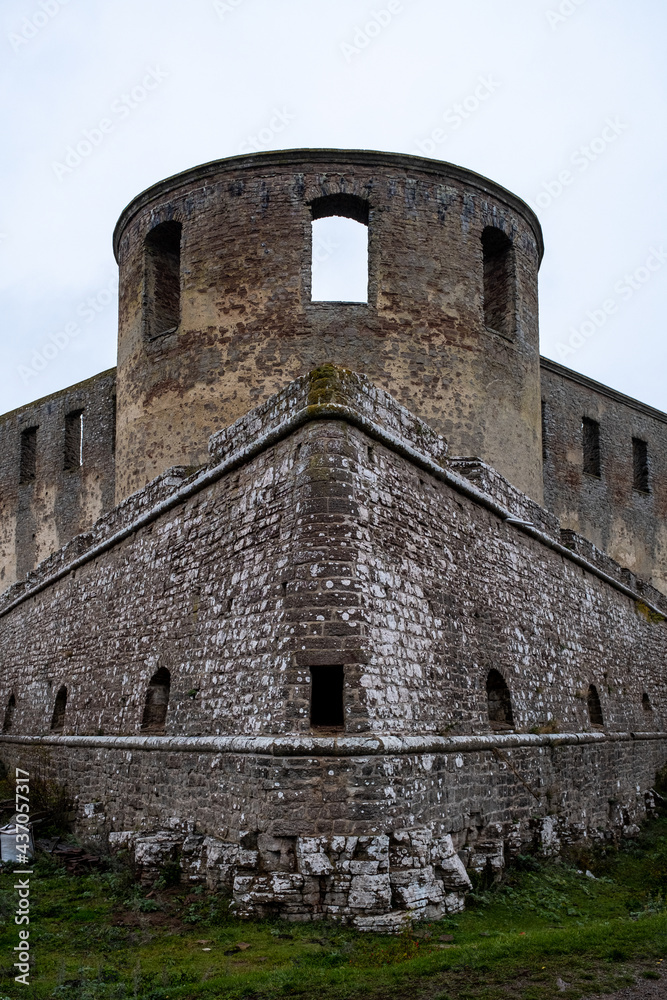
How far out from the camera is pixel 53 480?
20969 mm

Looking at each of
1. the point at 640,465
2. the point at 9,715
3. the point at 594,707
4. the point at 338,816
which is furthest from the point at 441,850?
the point at 640,465

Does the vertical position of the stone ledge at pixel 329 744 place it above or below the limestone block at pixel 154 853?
above

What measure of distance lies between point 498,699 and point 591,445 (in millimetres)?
13607

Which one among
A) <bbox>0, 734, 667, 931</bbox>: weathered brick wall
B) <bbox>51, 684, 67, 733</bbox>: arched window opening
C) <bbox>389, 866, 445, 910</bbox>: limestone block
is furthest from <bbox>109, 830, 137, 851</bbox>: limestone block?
<bbox>51, 684, 67, 733</bbox>: arched window opening

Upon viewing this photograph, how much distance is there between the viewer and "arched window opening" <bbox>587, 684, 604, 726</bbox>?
511 inches

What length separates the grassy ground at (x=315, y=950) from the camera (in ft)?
17.5

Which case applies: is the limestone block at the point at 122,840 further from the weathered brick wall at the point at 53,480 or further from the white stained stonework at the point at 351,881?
the weathered brick wall at the point at 53,480

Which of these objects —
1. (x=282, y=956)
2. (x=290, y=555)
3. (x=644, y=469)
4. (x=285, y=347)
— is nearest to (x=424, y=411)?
(x=285, y=347)

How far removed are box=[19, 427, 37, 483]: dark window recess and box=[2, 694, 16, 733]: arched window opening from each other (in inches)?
301

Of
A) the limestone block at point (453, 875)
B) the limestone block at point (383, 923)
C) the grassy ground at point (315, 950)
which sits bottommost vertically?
the grassy ground at point (315, 950)

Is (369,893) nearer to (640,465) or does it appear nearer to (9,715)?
(9,715)

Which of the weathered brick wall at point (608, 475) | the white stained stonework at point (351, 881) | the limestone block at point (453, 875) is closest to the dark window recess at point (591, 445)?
the weathered brick wall at point (608, 475)

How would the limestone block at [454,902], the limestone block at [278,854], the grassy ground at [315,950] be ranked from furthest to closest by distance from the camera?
the limestone block at [454,902], the limestone block at [278,854], the grassy ground at [315,950]

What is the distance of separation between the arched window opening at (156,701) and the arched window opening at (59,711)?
3751 millimetres
